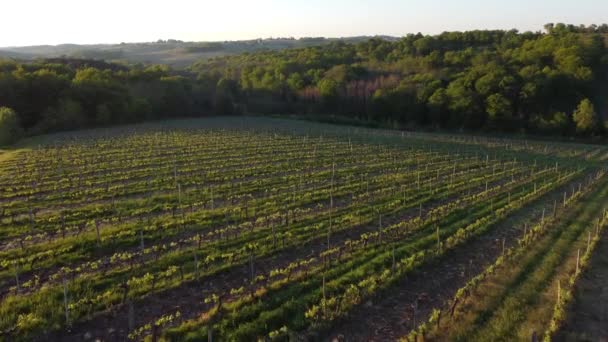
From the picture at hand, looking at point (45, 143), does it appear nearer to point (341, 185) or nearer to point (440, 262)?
point (341, 185)

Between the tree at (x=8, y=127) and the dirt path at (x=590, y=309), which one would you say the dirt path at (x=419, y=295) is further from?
the tree at (x=8, y=127)

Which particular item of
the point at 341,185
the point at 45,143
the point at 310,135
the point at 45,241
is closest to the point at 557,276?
the point at 341,185

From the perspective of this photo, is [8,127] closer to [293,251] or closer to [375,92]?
[293,251]

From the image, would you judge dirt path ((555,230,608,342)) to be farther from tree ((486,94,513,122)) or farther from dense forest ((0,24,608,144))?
tree ((486,94,513,122))

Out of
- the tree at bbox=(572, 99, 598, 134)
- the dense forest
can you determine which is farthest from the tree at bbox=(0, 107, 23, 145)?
the tree at bbox=(572, 99, 598, 134)

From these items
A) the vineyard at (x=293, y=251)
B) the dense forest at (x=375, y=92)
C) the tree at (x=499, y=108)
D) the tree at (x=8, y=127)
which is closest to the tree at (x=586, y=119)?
the dense forest at (x=375, y=92)

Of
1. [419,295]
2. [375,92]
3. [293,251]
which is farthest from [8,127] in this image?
[375,92]
